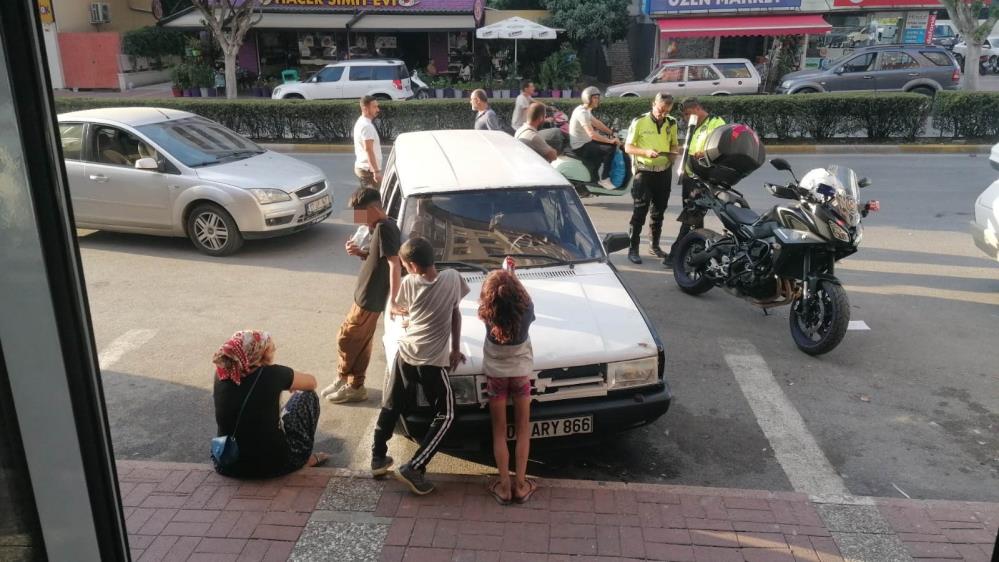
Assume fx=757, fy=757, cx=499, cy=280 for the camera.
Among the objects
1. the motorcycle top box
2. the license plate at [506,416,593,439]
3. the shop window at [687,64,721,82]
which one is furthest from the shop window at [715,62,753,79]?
the license plate at [506,416,593,439]

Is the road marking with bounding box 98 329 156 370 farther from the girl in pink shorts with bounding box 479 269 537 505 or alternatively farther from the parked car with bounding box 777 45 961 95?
the parked car with bounding box 777 45 961 95

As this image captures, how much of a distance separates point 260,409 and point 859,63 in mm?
22706

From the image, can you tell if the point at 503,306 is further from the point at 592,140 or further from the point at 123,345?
the point at 592,140

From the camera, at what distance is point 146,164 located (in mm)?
8711

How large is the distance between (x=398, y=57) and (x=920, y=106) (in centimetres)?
2065

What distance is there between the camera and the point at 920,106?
1620 cm

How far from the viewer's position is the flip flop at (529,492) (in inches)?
168

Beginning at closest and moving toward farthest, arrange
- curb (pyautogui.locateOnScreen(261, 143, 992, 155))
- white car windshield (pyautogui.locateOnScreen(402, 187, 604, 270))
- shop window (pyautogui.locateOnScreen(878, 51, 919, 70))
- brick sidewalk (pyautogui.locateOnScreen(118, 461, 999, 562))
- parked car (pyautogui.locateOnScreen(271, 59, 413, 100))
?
1. brick sidewalk (pyautogui.locateOnScreen(118, 461, 999, 562))
2. white car windshield (pyautogui.locateOnScreen(402, 187, 604, 270))
3. curb (pyautogui.locateOnScreen(261, 143, 992, 155))
4. shop window (pyautogui.locateOnScreen(878, 51, 919, 70))
5. parked car (pyautogui.locateOnScreen(271, 59, 413, 100))

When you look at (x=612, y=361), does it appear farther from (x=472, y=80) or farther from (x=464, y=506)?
(x=472, y=80)

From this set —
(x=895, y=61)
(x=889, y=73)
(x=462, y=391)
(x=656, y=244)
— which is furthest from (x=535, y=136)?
(x=895, y=61)

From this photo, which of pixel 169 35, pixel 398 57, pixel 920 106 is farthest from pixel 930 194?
pixel 169 35

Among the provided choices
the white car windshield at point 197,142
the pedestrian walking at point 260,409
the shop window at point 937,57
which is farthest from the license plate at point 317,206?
the shop window at point 937,57

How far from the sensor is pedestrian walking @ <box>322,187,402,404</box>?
196 inches

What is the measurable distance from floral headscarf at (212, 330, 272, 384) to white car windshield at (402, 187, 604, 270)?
152cm
